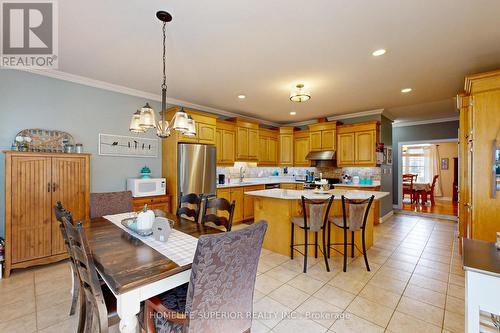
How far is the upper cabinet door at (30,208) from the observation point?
8.68 feet

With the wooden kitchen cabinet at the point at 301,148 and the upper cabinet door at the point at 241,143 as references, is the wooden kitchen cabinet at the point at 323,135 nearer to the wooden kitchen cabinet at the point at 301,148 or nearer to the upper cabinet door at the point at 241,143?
the wooden kitchen cabinet at the point at 301,148

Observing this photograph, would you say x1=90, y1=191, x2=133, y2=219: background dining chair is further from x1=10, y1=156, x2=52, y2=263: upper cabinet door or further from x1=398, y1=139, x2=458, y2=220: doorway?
x1=398, y1=139, x2=458, y2=220: doorway

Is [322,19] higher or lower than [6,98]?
higher

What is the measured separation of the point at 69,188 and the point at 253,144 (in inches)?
151

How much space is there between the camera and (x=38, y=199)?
2793 mm

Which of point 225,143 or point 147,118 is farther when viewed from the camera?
point 225,143

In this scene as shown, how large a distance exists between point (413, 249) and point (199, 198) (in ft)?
11.7

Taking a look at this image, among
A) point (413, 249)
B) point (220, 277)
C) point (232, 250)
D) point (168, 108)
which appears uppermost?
point (168, 108)

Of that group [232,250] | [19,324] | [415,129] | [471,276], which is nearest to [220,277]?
[232,250]

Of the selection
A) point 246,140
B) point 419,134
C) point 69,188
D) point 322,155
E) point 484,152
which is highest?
point 419,134

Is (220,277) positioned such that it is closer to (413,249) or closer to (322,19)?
(322,19)

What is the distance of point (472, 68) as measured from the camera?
302cm

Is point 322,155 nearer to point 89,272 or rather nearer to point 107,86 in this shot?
point 107,86

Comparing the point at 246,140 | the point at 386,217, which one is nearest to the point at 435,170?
the point at 386,217
